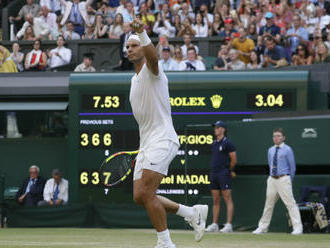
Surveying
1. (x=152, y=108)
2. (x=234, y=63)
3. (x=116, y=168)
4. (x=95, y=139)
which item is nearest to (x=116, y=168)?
(x=116, y=168)

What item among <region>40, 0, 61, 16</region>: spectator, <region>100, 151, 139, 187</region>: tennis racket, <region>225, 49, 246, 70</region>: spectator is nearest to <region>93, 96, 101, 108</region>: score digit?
<region>225, 49, 246, 70</region>: spectator

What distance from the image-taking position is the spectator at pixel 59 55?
2059cm

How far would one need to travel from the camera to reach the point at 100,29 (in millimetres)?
21594

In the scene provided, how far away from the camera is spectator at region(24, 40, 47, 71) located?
2039 cm

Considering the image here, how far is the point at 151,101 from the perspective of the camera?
8.52m

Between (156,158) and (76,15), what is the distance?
562 inches

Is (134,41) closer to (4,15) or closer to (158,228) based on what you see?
(158,228)

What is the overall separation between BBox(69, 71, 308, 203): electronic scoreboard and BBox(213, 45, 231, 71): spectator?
2097 millimetres

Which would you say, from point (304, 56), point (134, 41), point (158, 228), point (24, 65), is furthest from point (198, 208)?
point (24, 65)

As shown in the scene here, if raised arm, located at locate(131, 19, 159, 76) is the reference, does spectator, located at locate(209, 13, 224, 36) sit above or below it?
below

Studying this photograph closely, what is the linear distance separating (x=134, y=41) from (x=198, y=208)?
1966mm

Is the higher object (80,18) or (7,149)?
(80,18)

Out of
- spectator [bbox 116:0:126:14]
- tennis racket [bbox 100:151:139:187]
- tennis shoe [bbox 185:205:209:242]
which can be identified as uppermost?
spectator [bbox 116:0:126:14]

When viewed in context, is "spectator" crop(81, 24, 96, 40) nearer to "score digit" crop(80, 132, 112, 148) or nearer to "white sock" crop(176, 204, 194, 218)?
"score digit" crop(80, 132, 112, 148)
